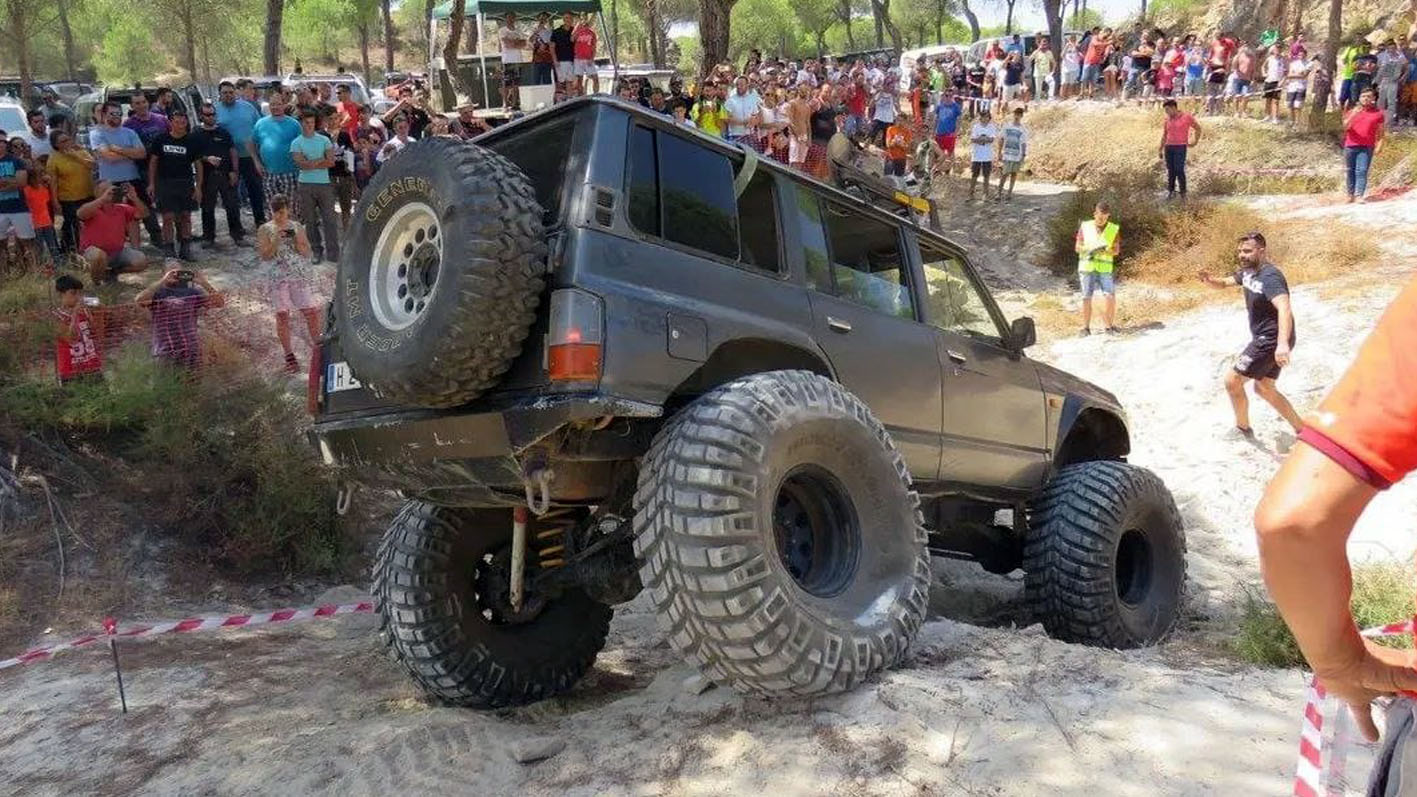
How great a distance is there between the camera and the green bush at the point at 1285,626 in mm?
4453

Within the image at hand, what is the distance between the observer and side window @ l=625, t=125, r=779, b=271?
3506 mm

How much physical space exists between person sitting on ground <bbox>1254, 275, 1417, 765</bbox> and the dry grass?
16228mm

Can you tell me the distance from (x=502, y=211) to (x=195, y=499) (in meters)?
4.34

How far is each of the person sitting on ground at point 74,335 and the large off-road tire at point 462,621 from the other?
3973 mm

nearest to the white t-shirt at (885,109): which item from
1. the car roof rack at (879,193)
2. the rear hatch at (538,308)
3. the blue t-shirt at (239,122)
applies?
the blue t-shirt at (239,122)

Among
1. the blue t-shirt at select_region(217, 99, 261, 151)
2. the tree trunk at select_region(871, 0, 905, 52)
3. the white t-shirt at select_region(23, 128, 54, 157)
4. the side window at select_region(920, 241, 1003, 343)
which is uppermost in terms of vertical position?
the tree trunk at select_region(871, 0, 905, 52)

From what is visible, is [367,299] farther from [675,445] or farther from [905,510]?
[905,510]

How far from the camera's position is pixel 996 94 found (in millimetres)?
23188

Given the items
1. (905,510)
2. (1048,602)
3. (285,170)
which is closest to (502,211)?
(905,510)

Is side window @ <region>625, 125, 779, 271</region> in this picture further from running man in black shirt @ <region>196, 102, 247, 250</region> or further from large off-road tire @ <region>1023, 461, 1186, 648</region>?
running man in black shirt @ <region>196, 102, 247, 250</region>

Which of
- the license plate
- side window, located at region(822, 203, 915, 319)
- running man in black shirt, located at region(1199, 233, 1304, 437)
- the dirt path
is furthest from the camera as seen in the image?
running man in black shirt, located at region(1199, 233, 1304, 437)

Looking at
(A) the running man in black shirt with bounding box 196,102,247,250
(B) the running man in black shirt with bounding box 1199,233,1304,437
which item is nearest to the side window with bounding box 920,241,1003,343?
(B) the running man in black shirt with bounding box 1199,233,1304,437

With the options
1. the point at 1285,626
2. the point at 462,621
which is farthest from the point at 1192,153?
the point at 462,621

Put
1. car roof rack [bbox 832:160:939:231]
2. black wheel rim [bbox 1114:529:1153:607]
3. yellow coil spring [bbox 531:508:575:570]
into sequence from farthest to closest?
1. black wheel rim [bbox 1114:529:1153:607]
2. car roof rack [bbox 832:160:939:231]
3. yellow coil spring [bbox 531:508:575:570]
